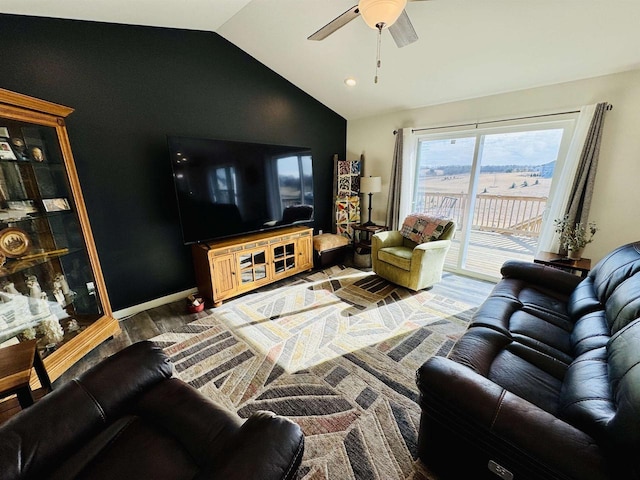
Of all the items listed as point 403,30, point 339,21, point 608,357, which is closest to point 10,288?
point 339,21

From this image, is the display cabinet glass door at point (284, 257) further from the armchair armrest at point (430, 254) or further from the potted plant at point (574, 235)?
the potted plant at point (574, 235)

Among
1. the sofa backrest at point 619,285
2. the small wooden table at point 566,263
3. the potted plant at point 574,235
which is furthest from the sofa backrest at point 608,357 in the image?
the potted plant at point 574,235

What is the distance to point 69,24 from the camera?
2012 mm

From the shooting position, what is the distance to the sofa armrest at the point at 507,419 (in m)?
0.79

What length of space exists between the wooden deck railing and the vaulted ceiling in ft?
4.34

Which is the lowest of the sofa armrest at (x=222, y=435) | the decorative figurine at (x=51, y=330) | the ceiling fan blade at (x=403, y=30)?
the decorative figurine at (x=51, y=330)

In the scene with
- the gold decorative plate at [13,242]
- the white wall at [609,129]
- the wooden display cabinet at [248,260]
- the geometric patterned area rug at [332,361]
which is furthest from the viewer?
the wooden display cabinet at [248,260]

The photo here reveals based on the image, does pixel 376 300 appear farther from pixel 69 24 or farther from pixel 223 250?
pixel 69 24

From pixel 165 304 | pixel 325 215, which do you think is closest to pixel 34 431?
pixel 165 304

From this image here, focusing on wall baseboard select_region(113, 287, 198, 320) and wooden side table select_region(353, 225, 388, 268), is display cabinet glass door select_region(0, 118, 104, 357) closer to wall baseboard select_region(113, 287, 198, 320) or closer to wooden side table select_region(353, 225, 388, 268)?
wall baseboard select_region(113, 287, 198, 320)

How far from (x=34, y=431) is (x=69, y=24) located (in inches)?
109

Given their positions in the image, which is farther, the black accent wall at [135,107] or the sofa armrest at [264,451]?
the black accent wall at [135,107]

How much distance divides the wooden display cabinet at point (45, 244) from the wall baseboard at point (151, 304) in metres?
0.36

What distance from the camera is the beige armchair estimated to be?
9.55ft
